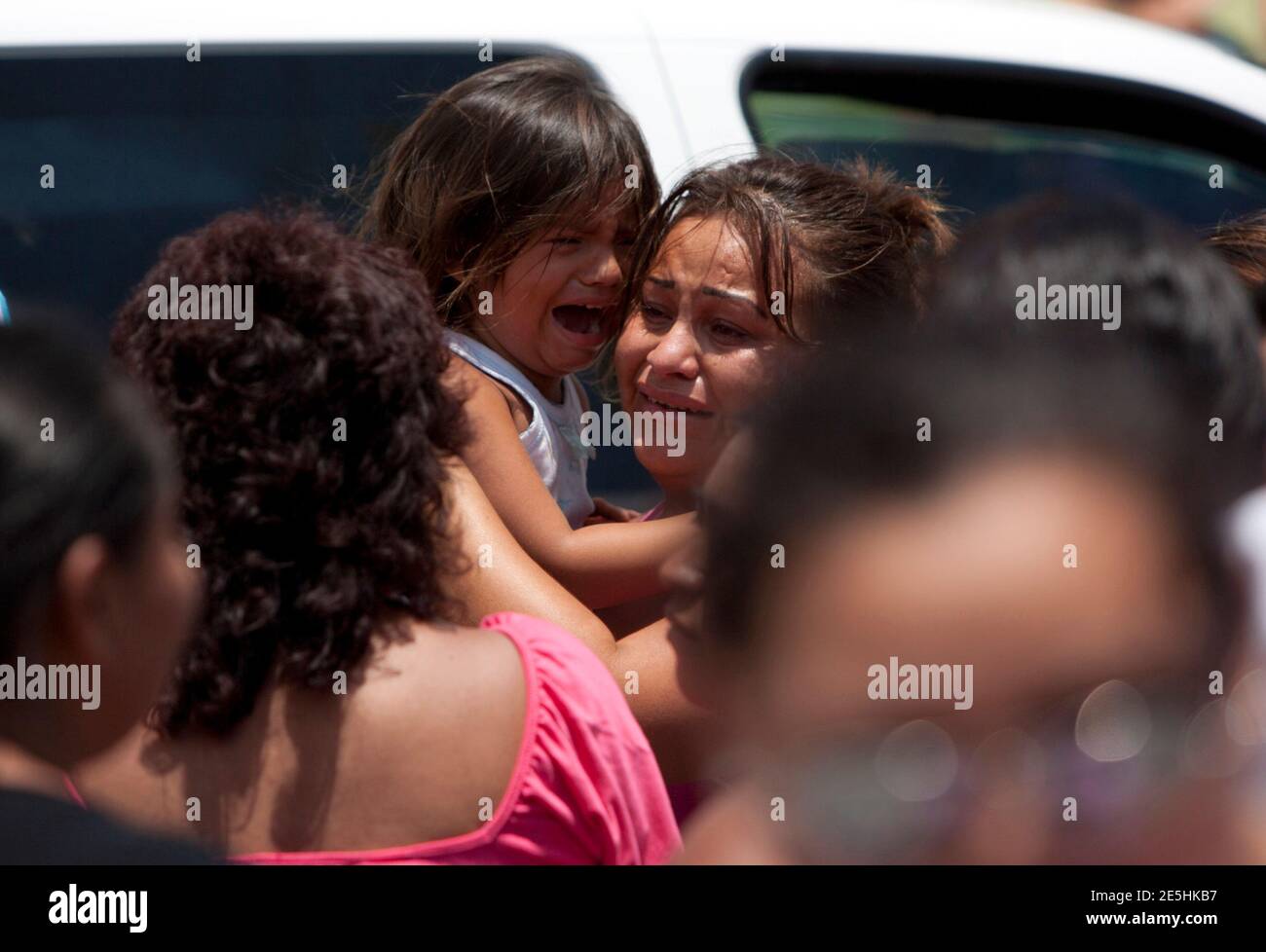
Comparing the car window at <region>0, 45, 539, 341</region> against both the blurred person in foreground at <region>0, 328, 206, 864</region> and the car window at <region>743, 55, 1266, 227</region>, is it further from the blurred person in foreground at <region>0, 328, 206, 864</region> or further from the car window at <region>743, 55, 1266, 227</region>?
the blurred person in foreground at <region>0, 328, 206, 864</region>

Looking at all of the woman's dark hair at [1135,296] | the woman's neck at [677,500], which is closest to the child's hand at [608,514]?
the woman's neck at [677,500]

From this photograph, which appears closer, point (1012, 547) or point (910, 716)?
point (1012, 547)

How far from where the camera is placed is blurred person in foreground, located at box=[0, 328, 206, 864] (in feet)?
3.89

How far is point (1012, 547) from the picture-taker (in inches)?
39.3

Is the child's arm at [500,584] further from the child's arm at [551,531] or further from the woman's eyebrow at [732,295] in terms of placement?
the woman's eyebrow at [732,295]

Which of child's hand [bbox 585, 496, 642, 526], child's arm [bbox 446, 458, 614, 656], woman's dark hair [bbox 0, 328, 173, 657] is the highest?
woman's dark hair [bbox 0, 328, 173, 657]

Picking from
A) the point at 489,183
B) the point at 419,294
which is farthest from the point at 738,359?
the point at 419,294

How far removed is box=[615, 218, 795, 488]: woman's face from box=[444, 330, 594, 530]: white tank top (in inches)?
7.7

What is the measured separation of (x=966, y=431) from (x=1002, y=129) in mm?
2049

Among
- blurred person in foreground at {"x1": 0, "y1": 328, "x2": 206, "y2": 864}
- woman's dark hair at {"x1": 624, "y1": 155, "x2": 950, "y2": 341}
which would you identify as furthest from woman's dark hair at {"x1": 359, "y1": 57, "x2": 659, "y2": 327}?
blurred person in foreground at {"x1": 0, "y1": 328, "x2": 206, "y2": 864}

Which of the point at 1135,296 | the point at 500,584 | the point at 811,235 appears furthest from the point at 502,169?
the point at 1135,296

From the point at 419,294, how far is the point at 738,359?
2.18 feet

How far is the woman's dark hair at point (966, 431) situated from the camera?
987 mm

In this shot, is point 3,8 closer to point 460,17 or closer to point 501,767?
point 460,17
